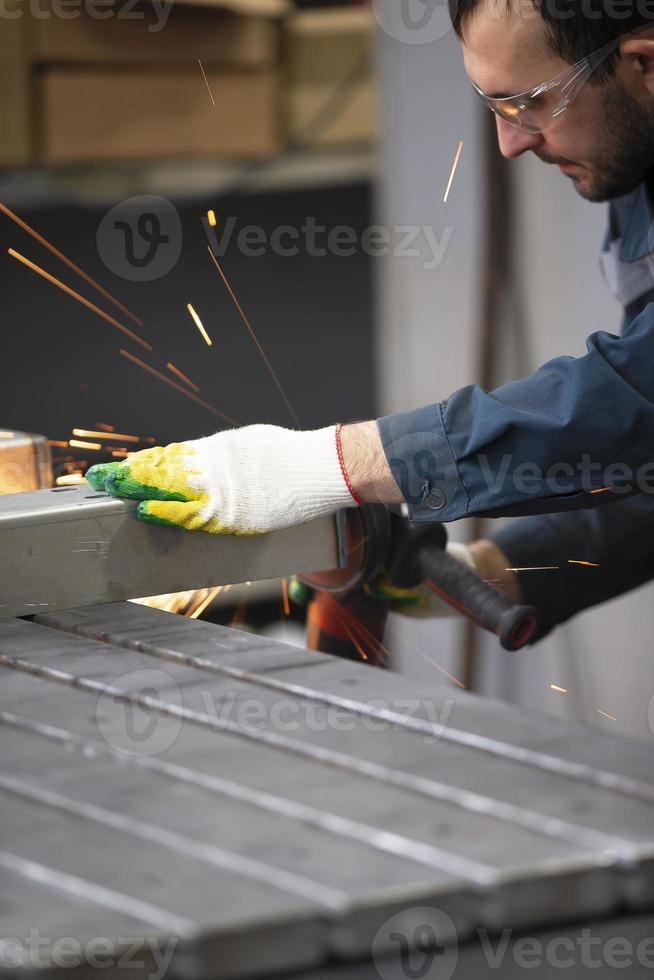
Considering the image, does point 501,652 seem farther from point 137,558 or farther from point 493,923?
point 493,923

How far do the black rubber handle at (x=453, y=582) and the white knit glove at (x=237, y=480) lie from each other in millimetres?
139

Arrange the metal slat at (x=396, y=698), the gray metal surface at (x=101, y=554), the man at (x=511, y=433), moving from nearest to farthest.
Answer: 1. the metal slat at (x=396, y=698)
2. the gray metal surface at (x=101, y=554)
3. the man at (x=511, y=433)

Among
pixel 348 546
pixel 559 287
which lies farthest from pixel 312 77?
pixel 348 546

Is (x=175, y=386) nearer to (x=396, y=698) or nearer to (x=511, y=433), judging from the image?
(x=511, y=433)

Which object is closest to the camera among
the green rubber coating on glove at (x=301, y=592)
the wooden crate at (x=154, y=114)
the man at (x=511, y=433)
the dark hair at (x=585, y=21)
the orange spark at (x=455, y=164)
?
the man at (x=511, y=433)

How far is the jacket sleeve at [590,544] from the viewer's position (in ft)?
6.46

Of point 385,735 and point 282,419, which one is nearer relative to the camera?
point 385,735

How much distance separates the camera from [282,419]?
352 centimetres

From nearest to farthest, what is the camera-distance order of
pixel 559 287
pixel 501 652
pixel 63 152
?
pixel 63 152 → pixel 559 287 → pixel 501 652

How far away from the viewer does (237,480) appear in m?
1.41

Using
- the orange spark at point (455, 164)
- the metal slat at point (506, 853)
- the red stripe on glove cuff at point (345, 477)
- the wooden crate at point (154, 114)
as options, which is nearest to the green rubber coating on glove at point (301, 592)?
the red stripe on glove cuff at point (345, 477)

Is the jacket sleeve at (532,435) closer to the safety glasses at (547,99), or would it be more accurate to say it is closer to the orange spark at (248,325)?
the safety glasses at (547,99)

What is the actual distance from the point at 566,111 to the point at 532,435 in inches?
18.4

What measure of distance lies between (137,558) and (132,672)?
0.28 metres
